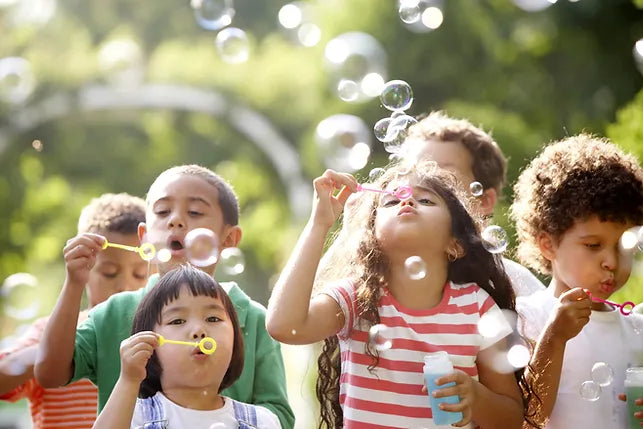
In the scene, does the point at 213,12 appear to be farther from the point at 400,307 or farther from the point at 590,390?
the point at 590,390

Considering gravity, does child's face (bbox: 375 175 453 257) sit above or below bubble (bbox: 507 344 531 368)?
above

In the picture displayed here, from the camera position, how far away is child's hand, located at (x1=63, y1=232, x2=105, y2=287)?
10.1 ft

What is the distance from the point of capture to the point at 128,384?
8.94ft

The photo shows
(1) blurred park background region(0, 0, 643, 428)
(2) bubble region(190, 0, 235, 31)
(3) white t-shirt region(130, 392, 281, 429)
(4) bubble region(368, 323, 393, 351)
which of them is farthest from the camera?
(1) blurred park background region(0, 0, 643, 428)

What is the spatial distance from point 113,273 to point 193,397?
1.02 meters

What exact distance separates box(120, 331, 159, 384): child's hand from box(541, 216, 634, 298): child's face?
1.13m

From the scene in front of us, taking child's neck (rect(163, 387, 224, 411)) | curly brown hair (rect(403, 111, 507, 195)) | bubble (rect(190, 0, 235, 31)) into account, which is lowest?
child's neck (rect(163, 387, 224, 411))

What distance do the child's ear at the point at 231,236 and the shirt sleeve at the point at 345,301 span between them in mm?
566

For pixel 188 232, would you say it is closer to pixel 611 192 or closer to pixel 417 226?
pixel 417 226

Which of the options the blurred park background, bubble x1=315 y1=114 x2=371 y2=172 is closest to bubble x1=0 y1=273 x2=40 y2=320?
bubble x1=315 y1=114 x2=371 y2=172

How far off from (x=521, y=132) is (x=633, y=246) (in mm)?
6078

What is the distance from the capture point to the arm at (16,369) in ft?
11.9

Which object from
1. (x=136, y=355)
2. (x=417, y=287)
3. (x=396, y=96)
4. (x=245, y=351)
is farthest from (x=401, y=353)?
(x=396, y=96)

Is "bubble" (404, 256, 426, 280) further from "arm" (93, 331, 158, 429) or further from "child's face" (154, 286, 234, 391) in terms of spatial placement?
"arm" (93, 331, 158, 429)
